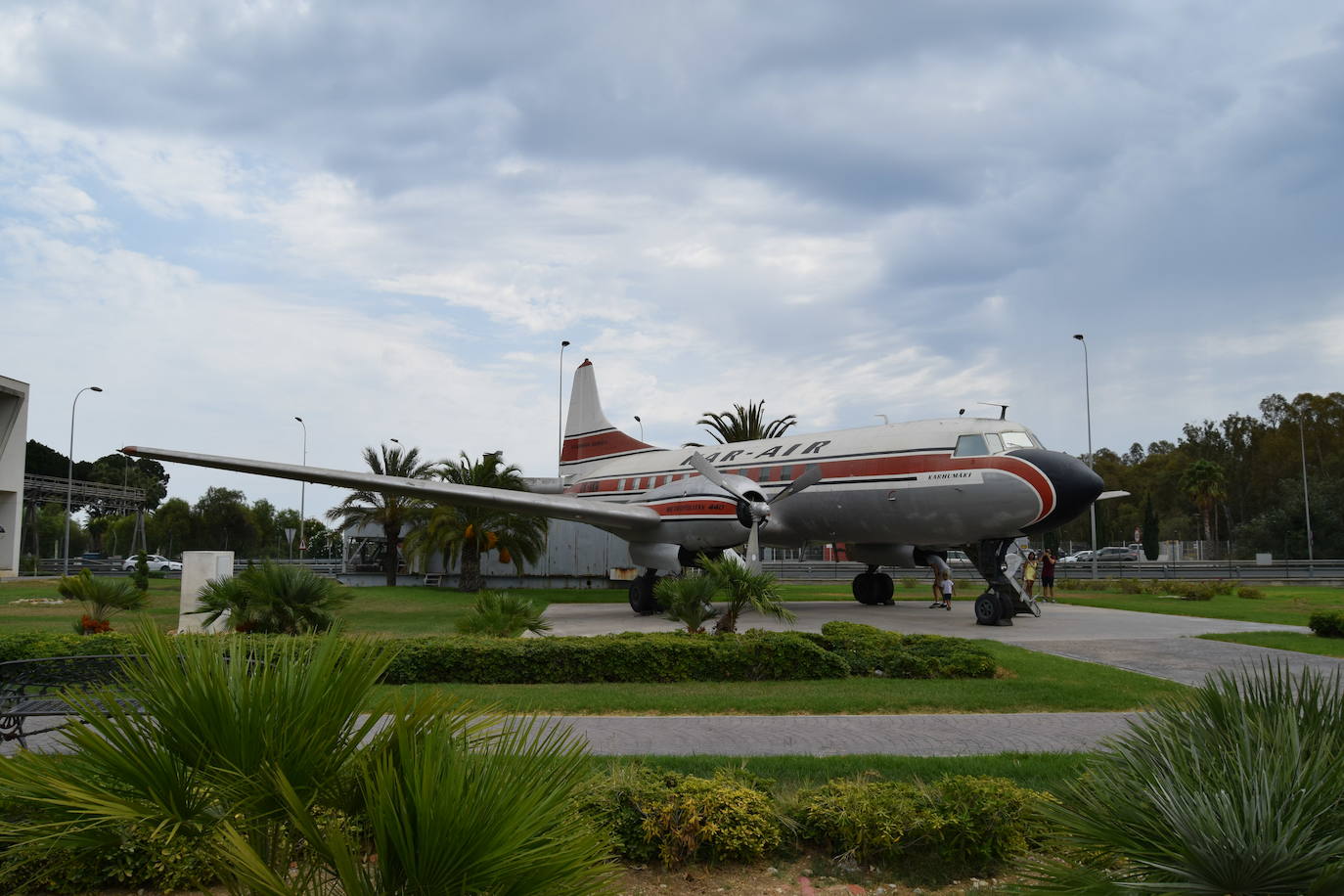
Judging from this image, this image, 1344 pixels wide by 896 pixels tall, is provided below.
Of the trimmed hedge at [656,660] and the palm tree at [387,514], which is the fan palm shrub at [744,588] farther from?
the palm tree at [387,514]

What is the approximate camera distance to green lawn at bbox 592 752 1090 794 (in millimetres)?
6238

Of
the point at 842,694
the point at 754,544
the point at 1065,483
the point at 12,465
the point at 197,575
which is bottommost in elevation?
the point at 842,694

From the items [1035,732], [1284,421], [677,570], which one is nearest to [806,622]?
[677,570]

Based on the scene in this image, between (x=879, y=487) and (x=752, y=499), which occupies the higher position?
(x=879, y=487)

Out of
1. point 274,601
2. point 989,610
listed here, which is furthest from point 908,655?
point 274,601

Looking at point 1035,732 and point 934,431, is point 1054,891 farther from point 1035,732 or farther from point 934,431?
point 934,431

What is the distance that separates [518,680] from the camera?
1148cm

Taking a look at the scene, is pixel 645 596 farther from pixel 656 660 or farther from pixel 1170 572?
pixel 1170 572

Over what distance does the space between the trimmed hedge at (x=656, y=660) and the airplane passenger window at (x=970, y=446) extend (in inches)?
335

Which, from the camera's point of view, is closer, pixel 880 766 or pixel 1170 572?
pixel 880 766

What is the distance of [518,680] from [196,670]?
9.09 meters

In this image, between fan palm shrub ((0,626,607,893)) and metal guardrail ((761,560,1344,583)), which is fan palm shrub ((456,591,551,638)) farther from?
metal guardrail ((761,560,1344,583))

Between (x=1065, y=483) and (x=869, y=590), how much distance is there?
28.2ft

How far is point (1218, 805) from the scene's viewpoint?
2.54 meters
